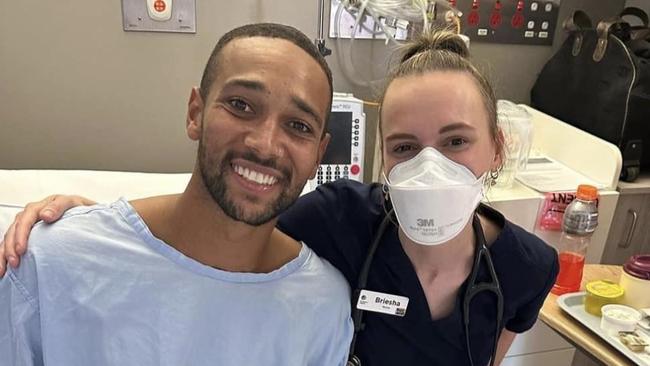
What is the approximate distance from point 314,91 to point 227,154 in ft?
0.65

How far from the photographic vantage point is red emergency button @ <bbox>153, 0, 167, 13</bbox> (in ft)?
6.68

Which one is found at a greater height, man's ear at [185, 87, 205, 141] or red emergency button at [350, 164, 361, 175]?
man's ear at [185, 87, 205, 141]

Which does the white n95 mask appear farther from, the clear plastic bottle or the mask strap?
the clear plastic bottle

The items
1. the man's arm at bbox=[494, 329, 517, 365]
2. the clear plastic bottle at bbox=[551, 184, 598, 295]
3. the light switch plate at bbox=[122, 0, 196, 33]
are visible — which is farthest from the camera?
the light switch plate at bbox=[122, 0, 196, 33]

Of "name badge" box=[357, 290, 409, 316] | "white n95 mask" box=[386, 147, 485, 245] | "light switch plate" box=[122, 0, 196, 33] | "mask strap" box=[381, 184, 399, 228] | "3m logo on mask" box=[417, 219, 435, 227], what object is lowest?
"name badge" box=[357, 290, 409, 316]

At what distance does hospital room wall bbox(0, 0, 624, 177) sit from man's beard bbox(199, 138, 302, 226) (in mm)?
1266

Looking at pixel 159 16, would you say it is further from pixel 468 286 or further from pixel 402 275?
pixel 468 286

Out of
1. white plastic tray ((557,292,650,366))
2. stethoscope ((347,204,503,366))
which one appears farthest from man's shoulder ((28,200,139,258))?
white plastic tray ((557,292,650,366))

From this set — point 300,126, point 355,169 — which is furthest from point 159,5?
point 300,126

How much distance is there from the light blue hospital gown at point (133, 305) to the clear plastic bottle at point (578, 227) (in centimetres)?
96

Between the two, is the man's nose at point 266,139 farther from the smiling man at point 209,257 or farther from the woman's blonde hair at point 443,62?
the woman's blonde hair at point 443,62

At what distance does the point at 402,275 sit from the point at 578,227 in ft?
2.90

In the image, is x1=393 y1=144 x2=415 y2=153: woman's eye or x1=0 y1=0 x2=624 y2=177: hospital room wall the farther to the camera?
x1=0 y1=0 x2=624 y2=177: hospital room wall

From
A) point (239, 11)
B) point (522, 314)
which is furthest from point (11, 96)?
point (522, 314)
